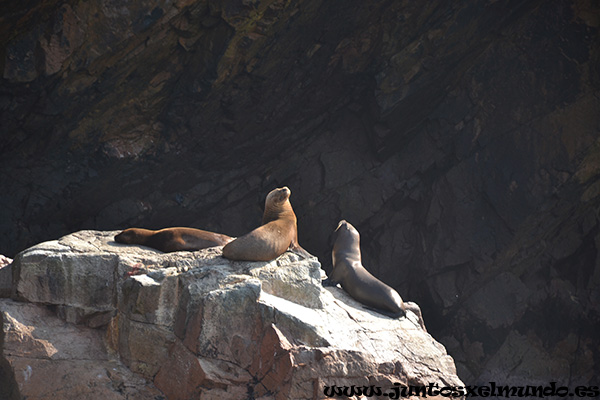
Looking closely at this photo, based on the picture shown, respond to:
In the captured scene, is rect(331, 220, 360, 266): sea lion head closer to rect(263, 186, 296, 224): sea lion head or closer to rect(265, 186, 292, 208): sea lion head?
rect(263, 186, 296, 224): sea lion head

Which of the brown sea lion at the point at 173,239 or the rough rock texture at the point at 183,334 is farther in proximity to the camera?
the brown sea lion at the point at 173,239

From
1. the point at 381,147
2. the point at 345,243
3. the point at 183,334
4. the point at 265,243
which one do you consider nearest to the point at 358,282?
the point at 345,243

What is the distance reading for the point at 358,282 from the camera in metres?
9.70

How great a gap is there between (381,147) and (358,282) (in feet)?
22.2

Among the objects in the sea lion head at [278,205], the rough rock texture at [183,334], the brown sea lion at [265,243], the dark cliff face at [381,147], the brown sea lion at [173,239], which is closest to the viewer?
the rough rock texture at [183,334]

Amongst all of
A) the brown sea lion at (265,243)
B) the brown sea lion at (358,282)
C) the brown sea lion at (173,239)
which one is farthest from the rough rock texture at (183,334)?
the brown sea lion at (358,282)

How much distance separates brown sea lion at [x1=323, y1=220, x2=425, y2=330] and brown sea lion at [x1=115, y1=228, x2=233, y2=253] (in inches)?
82.5

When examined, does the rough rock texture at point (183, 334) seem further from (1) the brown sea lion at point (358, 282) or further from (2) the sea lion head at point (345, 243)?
(2) the sea lion head at point (345, 243)

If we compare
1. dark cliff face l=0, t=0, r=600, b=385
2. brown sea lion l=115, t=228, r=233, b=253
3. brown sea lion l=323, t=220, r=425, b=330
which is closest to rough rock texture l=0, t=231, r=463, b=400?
brown sea lion l=115, t=228, r=233, b=253

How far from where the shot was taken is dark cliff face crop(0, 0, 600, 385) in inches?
506

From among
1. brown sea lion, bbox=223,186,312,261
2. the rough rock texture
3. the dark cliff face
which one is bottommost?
the rough rock texture

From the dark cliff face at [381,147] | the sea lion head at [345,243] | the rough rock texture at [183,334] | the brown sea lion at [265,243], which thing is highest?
the dark cliff face at [381,147]

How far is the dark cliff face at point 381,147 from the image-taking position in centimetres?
1284

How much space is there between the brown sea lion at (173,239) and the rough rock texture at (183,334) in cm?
45
